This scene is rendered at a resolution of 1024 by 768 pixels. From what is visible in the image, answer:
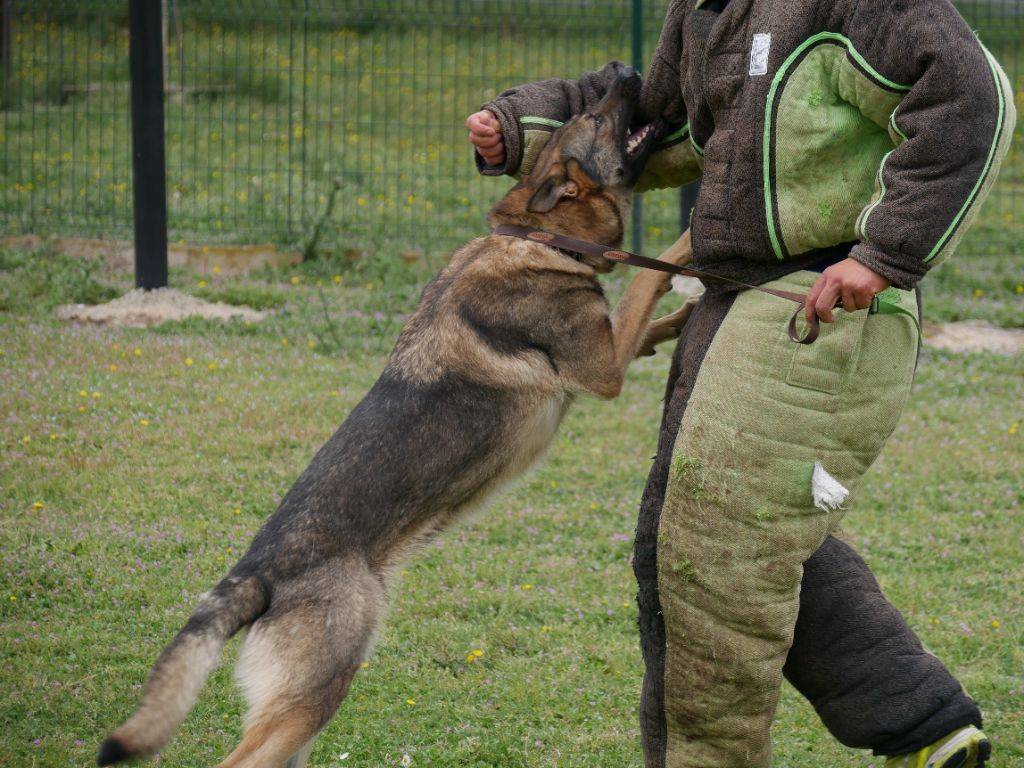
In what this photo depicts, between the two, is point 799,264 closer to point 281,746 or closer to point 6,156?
point 281,746

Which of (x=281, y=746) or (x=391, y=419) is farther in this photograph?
(x=391, y=419)

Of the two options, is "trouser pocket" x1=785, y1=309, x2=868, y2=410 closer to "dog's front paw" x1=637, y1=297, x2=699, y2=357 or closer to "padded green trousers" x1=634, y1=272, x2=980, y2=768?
"padded green trousers" x1=634, y1=272, x2=980, y2=768

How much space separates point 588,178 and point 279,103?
6.86 meters

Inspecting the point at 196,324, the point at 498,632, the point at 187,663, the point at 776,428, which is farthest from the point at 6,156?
the point at 776,428

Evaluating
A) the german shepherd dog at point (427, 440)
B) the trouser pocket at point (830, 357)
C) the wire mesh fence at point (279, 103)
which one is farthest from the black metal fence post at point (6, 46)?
the trouser pocket at point (830, 357)

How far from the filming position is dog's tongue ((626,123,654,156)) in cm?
336

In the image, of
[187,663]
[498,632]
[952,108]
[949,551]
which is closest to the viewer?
[952,108]

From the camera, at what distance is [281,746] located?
113 inches

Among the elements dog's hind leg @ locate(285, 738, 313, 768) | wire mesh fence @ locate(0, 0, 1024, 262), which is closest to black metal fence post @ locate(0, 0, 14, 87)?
wire mesh fence @ locate(0, 0, 1024, 262)

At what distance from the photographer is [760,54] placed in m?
2.58

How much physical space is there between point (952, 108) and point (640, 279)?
1267 mm

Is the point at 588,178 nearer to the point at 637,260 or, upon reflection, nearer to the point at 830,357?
the point at 637,260

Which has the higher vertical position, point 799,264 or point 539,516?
point 799,264

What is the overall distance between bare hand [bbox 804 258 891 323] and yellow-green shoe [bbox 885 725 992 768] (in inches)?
45.7
